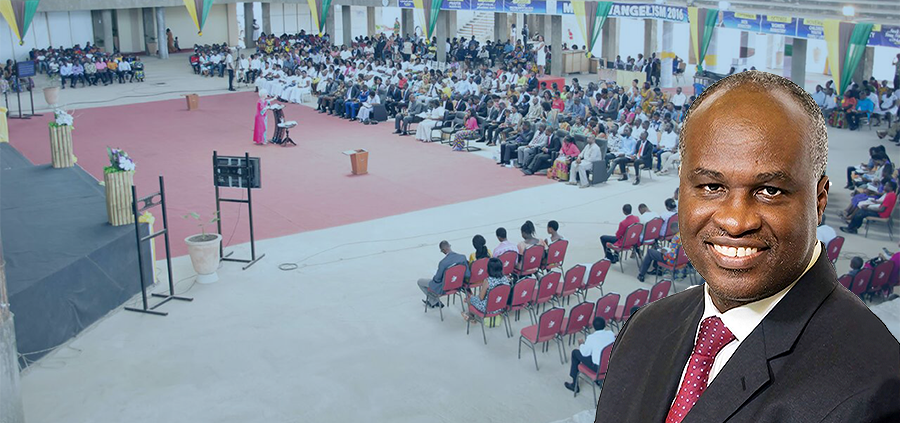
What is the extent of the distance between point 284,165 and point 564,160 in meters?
6.14

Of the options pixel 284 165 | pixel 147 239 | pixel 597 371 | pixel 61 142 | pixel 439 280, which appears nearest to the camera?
pixel 597 371

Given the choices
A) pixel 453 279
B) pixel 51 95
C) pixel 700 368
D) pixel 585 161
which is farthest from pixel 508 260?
pixel 51 95

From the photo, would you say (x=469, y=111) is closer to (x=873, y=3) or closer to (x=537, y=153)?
(x=537, y=153)

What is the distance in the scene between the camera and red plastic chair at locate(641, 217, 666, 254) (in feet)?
42.7

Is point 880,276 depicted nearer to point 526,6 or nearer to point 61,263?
point 61,263

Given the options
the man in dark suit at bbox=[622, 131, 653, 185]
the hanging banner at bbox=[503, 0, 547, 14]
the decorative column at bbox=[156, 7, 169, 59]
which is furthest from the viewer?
the decorative column at bbox=[156, 7, 169, 59]

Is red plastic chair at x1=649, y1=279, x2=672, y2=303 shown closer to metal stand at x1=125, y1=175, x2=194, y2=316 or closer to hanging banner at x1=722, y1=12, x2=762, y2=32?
metal stand at x1=125, y1=175, x2=194, y2=316

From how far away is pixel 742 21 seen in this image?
23500mm

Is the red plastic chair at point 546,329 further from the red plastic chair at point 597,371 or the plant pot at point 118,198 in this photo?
the plant pot at point 118,198

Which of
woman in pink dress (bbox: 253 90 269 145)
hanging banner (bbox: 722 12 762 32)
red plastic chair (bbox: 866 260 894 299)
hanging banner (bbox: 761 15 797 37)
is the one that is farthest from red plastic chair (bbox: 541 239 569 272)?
hanging banner (bbox: 722 12 762 32)

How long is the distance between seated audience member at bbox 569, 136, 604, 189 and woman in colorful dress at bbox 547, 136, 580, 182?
0.36 meters

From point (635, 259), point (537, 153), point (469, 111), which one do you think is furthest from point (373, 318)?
point (469, 111)

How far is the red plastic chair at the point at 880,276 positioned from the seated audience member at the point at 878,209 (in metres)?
3.35

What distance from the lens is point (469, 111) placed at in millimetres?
23000
